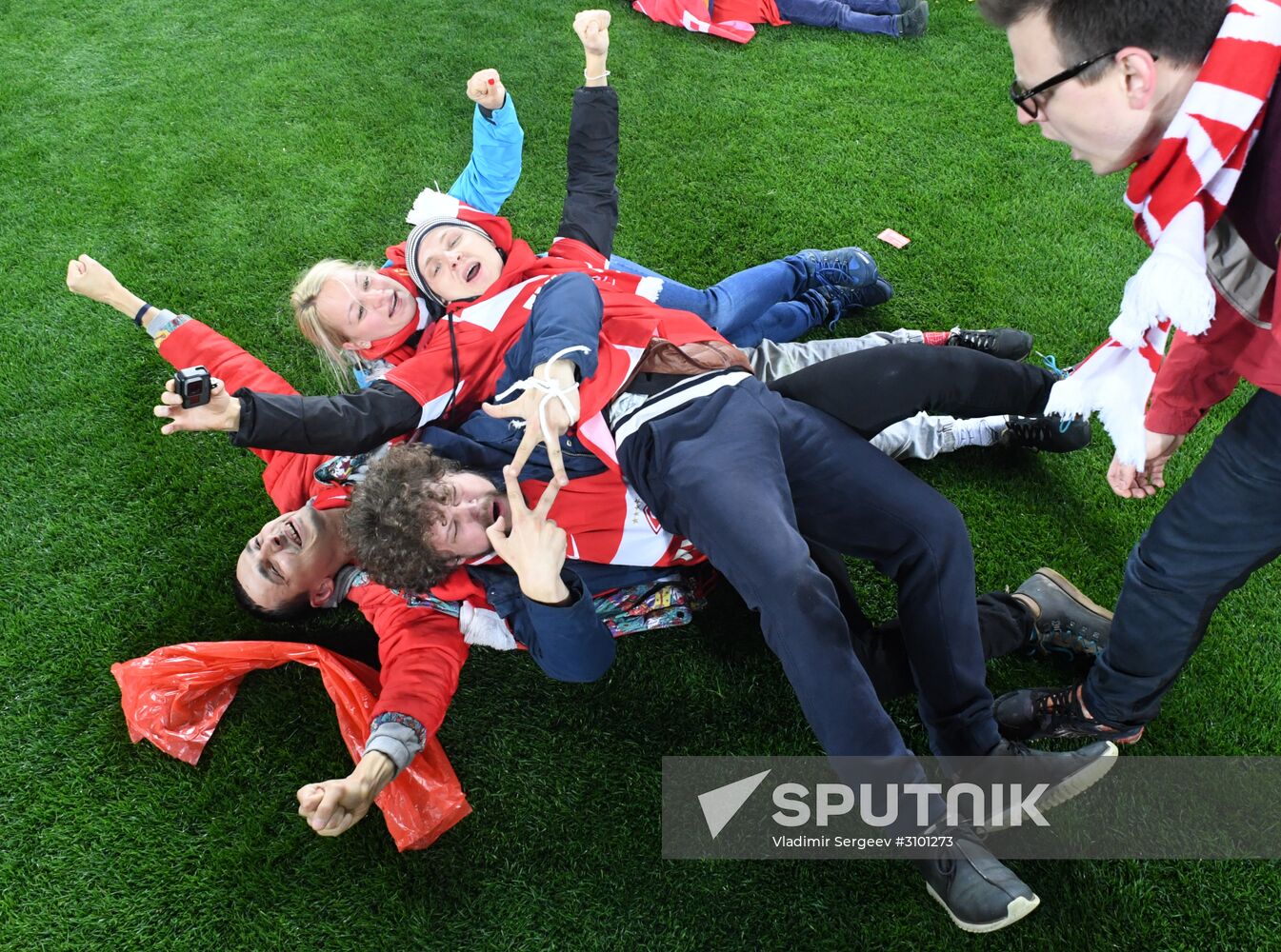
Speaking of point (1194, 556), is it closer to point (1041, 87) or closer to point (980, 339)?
point (1041, 87)

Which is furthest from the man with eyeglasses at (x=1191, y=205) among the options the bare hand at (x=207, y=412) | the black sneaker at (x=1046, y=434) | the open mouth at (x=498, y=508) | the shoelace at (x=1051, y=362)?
the bare hand at (x=207, y=412)

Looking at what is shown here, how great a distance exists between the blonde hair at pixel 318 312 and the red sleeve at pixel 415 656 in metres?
0.73

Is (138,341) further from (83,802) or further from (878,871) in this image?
(878,871)

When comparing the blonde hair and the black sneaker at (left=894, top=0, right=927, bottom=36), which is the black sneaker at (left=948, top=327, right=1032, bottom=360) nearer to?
the blonde hair

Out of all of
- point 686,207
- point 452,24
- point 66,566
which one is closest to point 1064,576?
point 686,207

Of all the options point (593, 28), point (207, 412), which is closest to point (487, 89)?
point (593, 28)

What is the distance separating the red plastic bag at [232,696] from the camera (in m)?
2.09

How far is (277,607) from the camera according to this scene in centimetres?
236

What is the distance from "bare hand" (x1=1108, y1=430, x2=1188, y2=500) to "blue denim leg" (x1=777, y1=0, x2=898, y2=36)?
126 inches

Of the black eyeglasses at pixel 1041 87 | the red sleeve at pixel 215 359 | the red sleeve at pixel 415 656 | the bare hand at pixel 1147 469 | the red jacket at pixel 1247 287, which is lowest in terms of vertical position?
the red sleeve at pixel 415 656

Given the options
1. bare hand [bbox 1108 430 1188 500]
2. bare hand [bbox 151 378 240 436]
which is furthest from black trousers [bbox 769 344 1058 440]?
bare hand [bbox 151 378 240 436]

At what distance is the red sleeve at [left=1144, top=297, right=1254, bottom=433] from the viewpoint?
1463 millimetres

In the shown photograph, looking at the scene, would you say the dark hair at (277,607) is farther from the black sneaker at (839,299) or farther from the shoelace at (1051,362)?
the shoelace at (1051,362)

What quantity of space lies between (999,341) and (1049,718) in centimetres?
121
